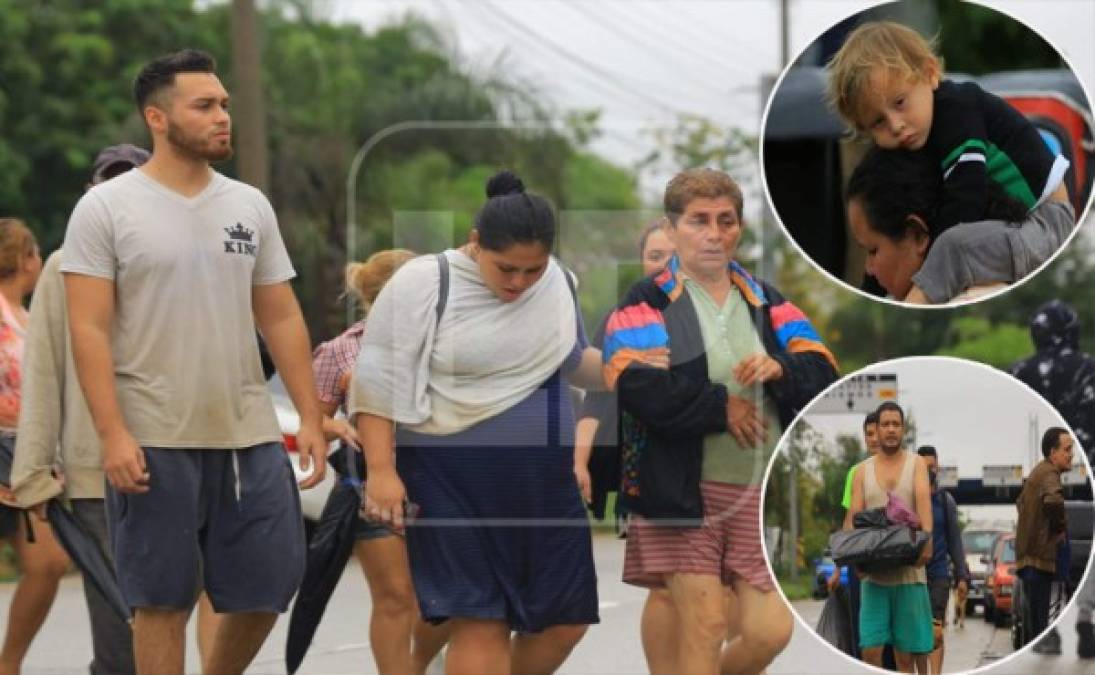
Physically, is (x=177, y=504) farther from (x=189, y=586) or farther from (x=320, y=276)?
(x=320, y=276)

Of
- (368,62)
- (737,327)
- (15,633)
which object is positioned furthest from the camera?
(368,62)

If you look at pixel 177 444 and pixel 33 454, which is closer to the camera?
pixel 177 444

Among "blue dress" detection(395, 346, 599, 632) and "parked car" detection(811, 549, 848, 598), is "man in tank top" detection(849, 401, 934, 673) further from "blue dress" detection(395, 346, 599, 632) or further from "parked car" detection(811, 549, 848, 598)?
"blue dress" detection(395, 346, 599, 632)

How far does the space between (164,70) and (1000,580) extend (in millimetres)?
2448

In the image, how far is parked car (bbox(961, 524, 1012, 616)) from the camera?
242 inches

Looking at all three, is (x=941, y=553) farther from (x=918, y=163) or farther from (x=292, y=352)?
(x=292, y=352)

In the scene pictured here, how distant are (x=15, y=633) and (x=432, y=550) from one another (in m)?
2.33

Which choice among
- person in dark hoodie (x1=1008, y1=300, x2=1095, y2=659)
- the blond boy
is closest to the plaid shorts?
the blond boy

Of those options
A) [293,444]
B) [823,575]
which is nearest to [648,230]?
[823,575]

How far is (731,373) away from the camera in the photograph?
6539 mm

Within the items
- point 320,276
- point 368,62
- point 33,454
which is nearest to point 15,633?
point 33,454

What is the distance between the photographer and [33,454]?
677 cm

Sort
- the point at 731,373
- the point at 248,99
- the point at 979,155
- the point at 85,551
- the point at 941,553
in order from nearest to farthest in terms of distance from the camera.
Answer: the point at 979,155 < the point at 941,553 < the point at 731,373 < the point at 85,551 < the point at 248,99

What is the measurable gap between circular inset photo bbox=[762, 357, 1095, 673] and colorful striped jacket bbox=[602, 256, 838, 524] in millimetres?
266
